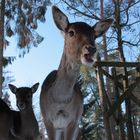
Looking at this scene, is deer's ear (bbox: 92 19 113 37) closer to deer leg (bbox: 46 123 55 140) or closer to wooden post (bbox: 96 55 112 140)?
deer leg (bbox: 46 123 55 140)

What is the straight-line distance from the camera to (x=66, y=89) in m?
7.27

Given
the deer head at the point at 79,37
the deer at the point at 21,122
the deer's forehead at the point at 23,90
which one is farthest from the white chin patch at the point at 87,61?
the deer's forehead at the point at 23,90

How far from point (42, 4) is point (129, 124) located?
14.6m

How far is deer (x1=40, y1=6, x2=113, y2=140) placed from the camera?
6906 millimetres

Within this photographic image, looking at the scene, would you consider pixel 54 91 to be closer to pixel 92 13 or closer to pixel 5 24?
pixel 92 13

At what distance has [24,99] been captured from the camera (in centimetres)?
1077

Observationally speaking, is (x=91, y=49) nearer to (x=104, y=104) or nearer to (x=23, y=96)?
(x=23, y=96)

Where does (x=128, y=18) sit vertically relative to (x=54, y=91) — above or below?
above

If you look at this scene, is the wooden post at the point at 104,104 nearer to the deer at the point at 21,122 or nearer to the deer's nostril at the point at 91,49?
the deer at the point at 21,122

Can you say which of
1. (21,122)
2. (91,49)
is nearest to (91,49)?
(91,49)

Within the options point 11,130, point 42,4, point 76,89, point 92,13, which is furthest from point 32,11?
point 76,89

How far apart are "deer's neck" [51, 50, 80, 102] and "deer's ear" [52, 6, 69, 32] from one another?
48cm

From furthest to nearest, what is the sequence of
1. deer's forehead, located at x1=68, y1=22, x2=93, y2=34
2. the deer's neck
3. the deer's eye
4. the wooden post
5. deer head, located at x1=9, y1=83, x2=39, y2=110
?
the wooden post → deer head, located at x1=9, y1=83, x2=39, y2=110 → the deer's neck → the deer's eye → deer's forehead, located at x1=68, y1=22, x2=93, y2=34

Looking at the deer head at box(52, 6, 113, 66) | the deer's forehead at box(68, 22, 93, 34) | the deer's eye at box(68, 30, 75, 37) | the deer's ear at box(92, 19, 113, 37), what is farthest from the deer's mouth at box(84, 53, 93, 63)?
the deer's ear at box(92, 19, 113, 37)
